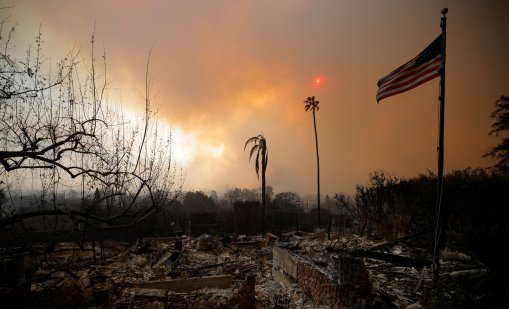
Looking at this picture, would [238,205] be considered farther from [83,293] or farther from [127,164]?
[127,164]

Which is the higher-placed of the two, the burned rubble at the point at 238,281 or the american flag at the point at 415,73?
the american flag at the point at 415,73

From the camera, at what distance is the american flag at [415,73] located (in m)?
6.37

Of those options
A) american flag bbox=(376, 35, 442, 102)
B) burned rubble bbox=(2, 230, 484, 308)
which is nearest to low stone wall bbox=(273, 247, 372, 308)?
burned rubble bbox=(2, 230, 484, 308)

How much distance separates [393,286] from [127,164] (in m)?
8.27

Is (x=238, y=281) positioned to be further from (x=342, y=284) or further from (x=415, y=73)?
(x=415, y=73)

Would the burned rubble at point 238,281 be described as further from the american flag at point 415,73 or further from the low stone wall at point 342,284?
the american flag at point 415,73

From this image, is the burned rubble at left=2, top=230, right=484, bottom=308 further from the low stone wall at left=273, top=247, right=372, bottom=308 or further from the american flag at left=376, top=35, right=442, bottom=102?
the american flag at left=376, top=35, right=442, bottom=102

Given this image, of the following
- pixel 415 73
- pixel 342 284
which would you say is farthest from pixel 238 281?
pixel 415 73

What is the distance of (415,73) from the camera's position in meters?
6.84

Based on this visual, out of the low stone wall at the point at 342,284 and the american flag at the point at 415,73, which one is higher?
the american flag at the point at 415,73

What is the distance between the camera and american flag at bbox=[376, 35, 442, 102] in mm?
6371

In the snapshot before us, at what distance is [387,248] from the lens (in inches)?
497

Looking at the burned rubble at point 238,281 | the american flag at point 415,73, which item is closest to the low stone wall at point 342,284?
the burned rubble at point 238,281

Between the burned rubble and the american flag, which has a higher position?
the american flag
